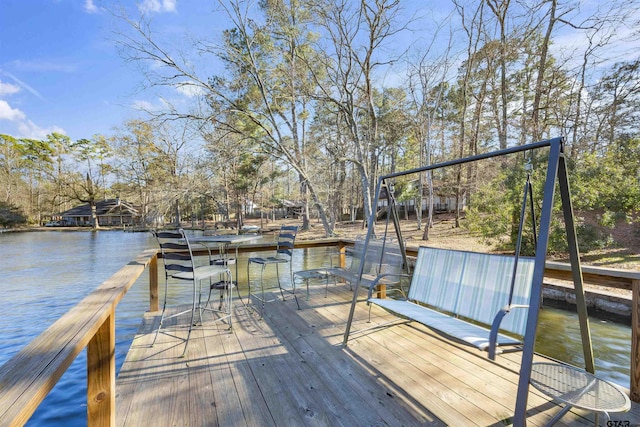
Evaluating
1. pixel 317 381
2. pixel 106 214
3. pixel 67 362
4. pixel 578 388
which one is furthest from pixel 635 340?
pixel 106 214

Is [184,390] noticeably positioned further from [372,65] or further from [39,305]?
[372,65]

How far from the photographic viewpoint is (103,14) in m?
6.98

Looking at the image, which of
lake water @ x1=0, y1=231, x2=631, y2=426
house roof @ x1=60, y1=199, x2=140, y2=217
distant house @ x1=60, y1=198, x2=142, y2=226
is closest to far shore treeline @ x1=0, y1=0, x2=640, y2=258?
lake water @ x1=0, y1=231, x2=631, y2=426

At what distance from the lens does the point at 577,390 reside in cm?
143

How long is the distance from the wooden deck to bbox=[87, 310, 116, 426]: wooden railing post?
24cm

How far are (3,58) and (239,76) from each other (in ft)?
84.8

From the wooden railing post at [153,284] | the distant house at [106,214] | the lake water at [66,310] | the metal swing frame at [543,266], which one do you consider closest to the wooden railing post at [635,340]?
the metal swing frame at [543,266]

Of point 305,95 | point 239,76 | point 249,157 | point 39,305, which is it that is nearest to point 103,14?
point 239,76

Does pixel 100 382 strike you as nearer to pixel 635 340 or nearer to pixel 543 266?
pixel 543 266

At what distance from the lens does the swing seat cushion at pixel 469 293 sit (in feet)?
6.37

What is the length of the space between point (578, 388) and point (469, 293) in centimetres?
96

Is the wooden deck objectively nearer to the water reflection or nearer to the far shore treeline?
the water reflection

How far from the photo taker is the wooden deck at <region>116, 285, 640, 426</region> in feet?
5.44

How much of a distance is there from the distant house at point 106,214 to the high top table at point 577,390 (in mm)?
38863
